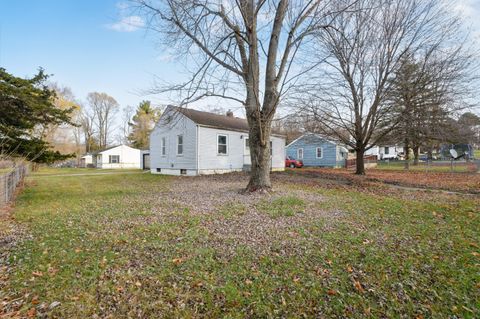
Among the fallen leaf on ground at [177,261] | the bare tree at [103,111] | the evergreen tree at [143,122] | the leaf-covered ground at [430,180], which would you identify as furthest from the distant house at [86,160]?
the fallen leaf on ground at [177,261]

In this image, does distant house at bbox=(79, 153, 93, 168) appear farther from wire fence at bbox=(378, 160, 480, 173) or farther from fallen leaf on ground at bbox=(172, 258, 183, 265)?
fallen leaf on ground at bbox=(172, 258, 183, 265)

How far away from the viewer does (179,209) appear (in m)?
6.73

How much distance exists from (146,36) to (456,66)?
14.4m

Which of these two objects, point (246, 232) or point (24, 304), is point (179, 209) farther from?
point (24, 304)

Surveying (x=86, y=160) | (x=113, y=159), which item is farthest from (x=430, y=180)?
(x=86, y=160)

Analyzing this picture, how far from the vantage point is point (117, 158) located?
131 feet

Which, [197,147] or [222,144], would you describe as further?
[222,144]

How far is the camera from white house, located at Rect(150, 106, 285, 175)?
55.0ft

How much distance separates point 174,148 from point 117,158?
26.0 metres

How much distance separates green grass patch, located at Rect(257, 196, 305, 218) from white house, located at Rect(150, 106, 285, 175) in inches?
384

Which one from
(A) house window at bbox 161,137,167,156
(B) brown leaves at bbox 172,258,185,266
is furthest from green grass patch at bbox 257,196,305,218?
(A) house window at bbox 161,137,167,156

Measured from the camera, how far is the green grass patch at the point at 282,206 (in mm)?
6176

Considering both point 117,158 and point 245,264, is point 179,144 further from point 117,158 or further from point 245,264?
point 117,158

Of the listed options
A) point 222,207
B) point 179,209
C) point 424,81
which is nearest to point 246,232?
point 222,207
